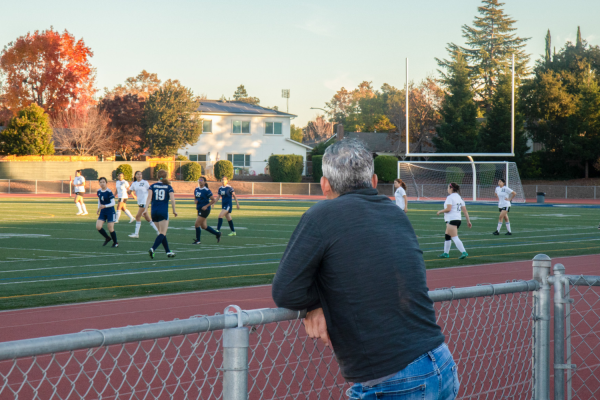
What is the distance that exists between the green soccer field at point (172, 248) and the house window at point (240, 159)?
36661 mm

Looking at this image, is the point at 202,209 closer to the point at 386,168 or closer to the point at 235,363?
the point at 235,363


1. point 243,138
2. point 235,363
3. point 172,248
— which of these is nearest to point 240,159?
point 243,138

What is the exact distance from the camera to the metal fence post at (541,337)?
12.7 ft

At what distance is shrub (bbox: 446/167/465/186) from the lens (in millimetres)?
49500

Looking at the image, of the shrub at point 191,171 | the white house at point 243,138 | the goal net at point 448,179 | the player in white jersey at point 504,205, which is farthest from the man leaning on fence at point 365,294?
the white house at point 243,138

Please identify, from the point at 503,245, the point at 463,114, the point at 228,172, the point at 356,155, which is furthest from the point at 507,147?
the point at 356,155

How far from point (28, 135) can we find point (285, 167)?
865 inches

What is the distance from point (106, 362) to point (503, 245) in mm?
14510

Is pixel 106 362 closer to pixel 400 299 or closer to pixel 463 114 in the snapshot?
pixel 400 299

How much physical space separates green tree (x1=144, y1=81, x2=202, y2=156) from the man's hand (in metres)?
57.6

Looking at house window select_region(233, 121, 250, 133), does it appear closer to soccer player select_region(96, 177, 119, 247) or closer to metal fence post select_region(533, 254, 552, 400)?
soccer player select_region(96, 177, 119, 247)

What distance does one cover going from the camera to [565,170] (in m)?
55.9

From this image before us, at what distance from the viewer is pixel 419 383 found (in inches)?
100

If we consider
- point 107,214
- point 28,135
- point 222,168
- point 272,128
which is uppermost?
point 272,128
